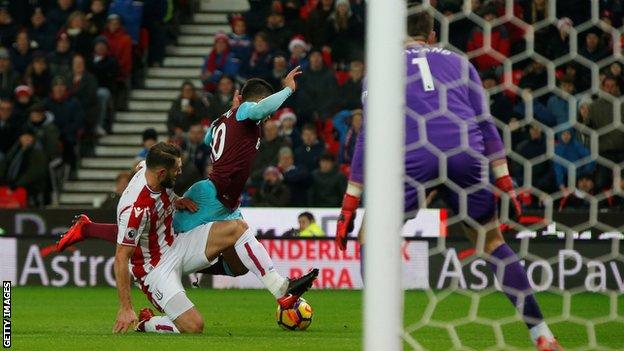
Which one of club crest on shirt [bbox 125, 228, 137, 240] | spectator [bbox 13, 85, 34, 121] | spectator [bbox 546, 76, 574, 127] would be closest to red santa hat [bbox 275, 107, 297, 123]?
spectator [bbox 13, 85, 34, 121]

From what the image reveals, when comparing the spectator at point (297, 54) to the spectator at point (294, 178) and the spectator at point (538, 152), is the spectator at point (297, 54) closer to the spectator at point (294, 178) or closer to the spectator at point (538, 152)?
the spectator at point (294, 178)

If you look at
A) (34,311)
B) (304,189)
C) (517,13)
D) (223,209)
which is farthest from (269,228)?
(517,13)

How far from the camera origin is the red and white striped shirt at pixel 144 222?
327 inches

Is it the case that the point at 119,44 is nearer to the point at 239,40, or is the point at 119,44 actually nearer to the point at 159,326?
the point at 239,40

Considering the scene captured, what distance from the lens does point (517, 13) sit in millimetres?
7133

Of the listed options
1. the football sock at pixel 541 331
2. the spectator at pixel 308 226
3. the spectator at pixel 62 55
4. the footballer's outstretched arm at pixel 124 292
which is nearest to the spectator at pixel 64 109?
the spectator at pixel 62 55

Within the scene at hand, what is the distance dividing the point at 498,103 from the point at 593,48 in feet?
8.59

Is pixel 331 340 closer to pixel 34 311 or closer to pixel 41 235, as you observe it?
pixel 34 311

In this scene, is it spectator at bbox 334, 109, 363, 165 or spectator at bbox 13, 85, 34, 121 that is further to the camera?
spectator at bbox 13, 85, 34, 121

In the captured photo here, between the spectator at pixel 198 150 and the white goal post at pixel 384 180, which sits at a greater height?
the white goal post at pixel 384 180

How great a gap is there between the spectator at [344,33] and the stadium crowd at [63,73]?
3.01 meters

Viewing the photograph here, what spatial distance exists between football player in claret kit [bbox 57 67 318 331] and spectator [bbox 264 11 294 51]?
8.42 m

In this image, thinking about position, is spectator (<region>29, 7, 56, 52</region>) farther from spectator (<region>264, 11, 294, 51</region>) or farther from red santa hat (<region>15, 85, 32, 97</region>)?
spectator (<region>264, 11, 294, 51</region>)

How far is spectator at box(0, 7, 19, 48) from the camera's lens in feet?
62.2
